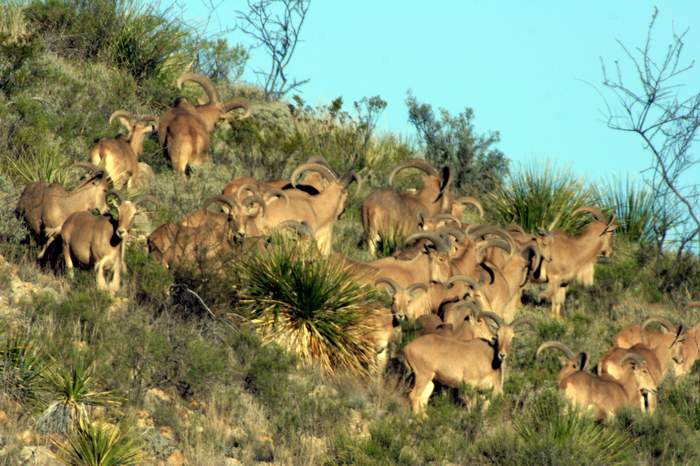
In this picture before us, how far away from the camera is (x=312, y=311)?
1983 centimetres

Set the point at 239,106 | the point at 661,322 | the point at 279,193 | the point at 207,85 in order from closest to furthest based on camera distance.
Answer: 1. the point at 661,322
2. the point at 279,193
3. the point at 207,85
4. the point at 239,106

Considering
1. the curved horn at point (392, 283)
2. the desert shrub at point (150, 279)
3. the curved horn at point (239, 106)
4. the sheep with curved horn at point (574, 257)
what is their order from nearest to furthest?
the desert shrub at point (150, 279) → the curved horn at point (392, 283) → the sheep with curved horn at point (574, 257) → the curved horn at point (239, 106)

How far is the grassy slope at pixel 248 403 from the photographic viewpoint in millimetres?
17281

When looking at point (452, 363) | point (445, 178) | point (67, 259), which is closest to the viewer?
point (452, 363)

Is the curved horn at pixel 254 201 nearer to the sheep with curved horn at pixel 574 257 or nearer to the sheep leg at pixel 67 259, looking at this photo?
the sheep leg at pixel 67 259

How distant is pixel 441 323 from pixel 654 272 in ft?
27.6

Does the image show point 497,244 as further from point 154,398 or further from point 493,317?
point 154,398

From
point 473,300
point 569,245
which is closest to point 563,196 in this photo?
point 569,245

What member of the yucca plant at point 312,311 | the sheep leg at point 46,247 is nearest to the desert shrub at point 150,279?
the yucca plant at point 312,311

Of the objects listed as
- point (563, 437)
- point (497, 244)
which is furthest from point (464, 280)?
point (563, 437)

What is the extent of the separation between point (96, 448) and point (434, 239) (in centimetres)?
811

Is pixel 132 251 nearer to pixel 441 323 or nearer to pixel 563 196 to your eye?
pixel 441 323

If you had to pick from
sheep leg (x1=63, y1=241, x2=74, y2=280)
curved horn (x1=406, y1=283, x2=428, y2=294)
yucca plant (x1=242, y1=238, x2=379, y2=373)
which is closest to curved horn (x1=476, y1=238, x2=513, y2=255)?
curved horn (x1=406, y1=283, x2=428, y2=294)

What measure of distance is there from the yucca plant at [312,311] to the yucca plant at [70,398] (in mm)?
3107
